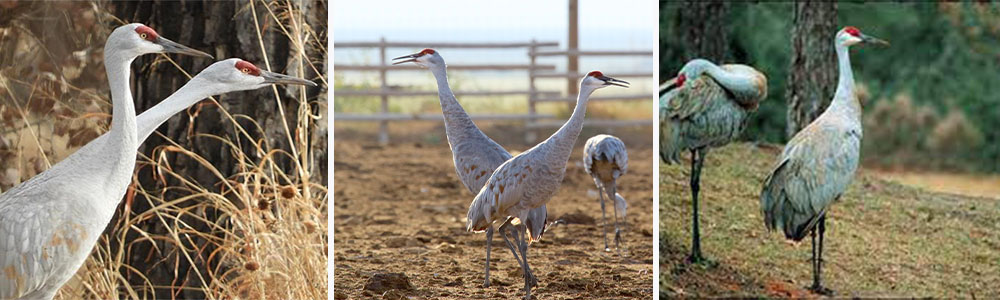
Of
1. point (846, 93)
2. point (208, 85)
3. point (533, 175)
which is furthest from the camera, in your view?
point (846, 93)

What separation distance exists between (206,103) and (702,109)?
7.41ft

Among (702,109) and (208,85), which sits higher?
(208,85)

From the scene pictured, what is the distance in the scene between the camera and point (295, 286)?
4527 mm

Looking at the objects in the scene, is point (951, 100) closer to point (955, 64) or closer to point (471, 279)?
point (955, 64)

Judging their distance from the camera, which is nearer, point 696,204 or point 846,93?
point 846,93

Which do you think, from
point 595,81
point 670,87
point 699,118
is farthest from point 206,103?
point 699,118

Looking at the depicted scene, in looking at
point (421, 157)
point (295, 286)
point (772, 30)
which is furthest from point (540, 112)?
point (295, 286)

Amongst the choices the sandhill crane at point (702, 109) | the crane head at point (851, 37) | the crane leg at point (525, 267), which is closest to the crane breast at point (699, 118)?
the sandhill crane at point (702, 109)

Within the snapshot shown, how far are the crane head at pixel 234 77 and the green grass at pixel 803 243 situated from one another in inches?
82.8

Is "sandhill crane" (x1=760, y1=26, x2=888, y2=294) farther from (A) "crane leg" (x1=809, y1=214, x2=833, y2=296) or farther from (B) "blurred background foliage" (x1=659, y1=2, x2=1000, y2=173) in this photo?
(B) "blurred background foliage" (x1=659, y1=2, x2=1000, y2=173)

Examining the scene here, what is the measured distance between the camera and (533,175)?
4.28m

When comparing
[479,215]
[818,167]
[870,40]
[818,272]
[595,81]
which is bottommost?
[818,272]

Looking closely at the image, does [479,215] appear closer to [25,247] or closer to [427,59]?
[427,59]

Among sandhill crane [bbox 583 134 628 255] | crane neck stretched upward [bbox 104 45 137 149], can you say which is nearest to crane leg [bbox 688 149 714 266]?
sandhill crane [bbox 583 134 628 255]
